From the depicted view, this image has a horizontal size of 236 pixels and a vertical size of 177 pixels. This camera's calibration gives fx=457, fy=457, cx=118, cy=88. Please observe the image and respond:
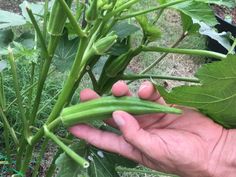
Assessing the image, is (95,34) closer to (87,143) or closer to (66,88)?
(66,88)

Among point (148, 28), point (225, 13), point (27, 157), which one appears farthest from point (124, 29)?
point (225, 13)

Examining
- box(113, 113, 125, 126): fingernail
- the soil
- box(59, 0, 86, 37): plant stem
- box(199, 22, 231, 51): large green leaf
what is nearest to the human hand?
box(113, 113, 125, 126): fingernail

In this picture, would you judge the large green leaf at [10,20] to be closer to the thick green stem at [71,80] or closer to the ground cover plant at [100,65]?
the ground cover plant at [100,65]

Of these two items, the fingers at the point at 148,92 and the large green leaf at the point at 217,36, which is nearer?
the fingers at the point at 148,92

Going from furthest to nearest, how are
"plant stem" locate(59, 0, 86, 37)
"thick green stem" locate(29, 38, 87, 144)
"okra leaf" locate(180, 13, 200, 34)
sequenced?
"okra leaf" locate(180, 13, 200, 34)
"thick green stem" locate(29, 38, 87, 144)
"plant stem" locate(59, 0, 86, 37)

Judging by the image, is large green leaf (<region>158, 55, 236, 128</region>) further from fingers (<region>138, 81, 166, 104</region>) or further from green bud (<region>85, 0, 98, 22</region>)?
green bud (<region>85, 0, 98, 22</region>)

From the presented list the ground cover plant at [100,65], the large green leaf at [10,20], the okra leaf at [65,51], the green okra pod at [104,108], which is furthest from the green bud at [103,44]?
the large green leaf at [10,20]

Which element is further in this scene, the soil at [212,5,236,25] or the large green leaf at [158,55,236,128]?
the soil at [212,5,236,25]
